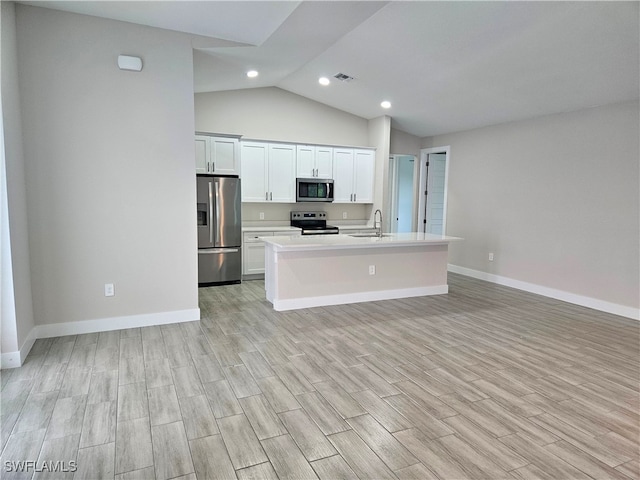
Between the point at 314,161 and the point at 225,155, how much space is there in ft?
5.29

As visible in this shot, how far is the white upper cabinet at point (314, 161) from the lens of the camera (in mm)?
6609

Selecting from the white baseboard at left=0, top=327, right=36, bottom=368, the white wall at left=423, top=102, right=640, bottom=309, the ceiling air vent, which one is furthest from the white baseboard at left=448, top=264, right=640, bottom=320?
the white baseboard at left=0, top=327, right=36, bottom=368

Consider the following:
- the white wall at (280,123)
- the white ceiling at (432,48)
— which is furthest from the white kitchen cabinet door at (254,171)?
the white ceiling at (432,48)

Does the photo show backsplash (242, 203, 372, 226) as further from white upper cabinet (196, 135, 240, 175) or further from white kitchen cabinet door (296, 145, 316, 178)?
white upper cabinet (196, 135, 240, 175)

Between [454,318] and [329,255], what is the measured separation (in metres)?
1.62

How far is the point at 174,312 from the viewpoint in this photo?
13.4ft

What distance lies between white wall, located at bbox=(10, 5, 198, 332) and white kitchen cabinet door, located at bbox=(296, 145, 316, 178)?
278 cm

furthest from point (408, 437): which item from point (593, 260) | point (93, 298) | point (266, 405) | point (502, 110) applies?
point (502, 110)

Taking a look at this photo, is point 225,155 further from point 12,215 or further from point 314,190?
point 12,215

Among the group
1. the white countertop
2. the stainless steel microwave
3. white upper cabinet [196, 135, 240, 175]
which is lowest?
the white countertop

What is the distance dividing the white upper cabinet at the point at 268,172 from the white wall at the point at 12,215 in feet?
10.6

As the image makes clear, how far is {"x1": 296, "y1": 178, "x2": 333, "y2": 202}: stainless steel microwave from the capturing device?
662cm

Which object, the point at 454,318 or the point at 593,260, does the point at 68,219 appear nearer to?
the point at 454,318

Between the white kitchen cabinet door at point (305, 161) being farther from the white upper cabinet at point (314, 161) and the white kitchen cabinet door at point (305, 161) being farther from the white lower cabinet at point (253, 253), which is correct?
the white lower cabinet at point (253, 253)
